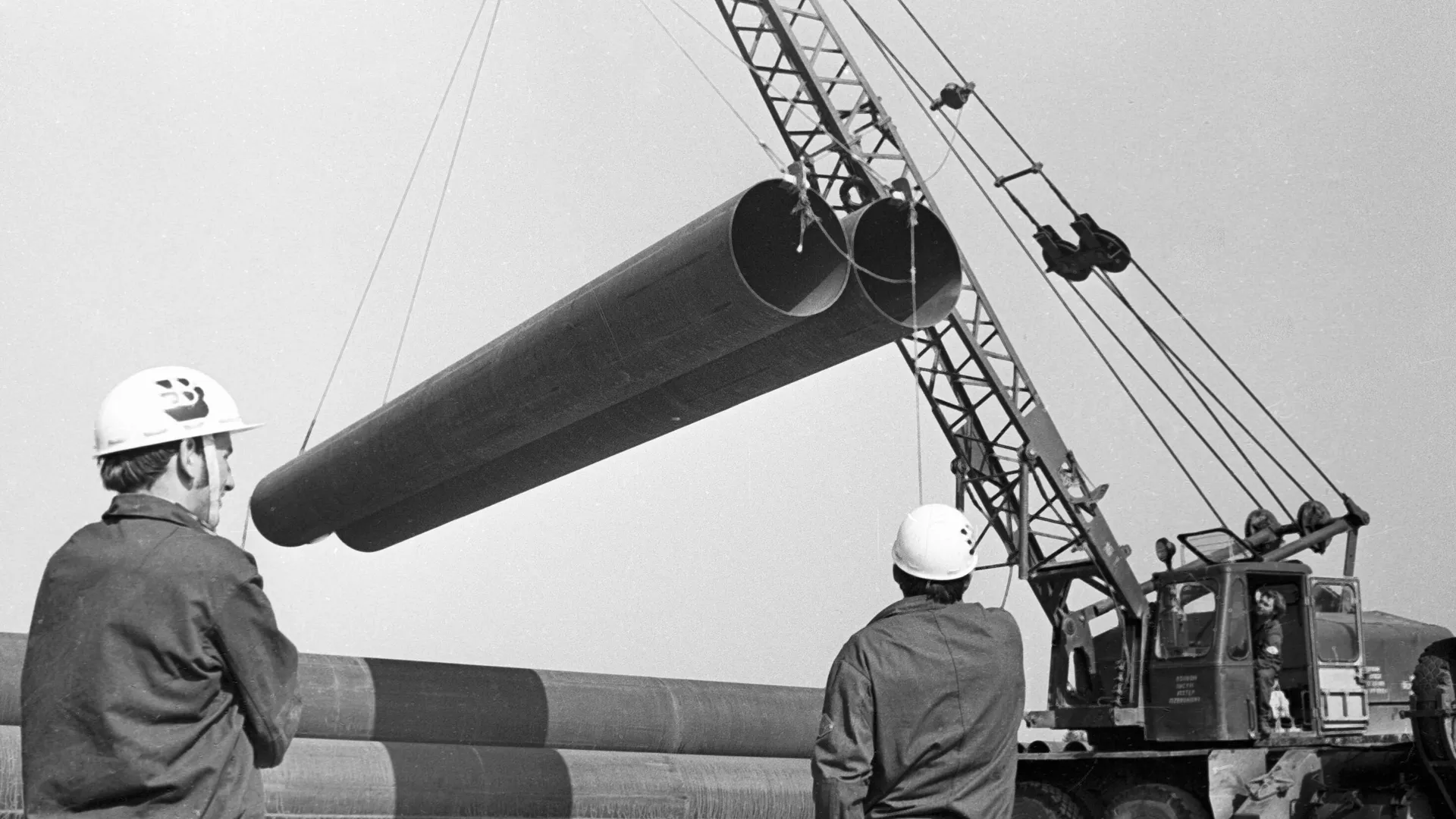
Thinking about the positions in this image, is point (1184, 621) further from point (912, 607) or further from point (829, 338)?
point (912, 607)

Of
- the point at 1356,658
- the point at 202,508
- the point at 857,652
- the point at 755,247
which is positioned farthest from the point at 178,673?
the point at 1356,658

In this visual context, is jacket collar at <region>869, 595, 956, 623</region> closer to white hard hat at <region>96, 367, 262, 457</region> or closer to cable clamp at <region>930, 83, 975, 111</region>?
white hard hat at <region>96, 367, 262, 457</region>

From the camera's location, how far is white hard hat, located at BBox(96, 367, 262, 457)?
10.4ft

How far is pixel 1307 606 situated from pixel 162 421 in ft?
36.7

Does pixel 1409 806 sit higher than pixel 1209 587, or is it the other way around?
pixel 1209 587

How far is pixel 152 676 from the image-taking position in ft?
9.63

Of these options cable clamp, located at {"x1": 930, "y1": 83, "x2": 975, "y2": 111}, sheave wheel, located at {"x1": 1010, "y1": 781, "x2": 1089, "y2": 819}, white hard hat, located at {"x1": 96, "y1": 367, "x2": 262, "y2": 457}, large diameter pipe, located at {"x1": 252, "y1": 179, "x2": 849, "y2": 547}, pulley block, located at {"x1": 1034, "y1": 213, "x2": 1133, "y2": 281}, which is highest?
cable clamp, located at {"x1": 930, "y1": 83, "x2": 975, "y2": 111}

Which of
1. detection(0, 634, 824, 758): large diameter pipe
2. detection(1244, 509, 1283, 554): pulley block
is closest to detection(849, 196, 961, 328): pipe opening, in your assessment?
detection(0, 634, 824, 758): large diameter pipe

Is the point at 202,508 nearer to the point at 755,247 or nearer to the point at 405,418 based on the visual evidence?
the point at 755,247

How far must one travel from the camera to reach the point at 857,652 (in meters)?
4.01

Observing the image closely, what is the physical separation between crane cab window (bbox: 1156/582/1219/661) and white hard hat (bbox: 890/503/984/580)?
9145 millimetres

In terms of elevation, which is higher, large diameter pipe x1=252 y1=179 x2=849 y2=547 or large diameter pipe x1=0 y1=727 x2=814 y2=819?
large diameter pipe x1=252 y1=179 x2=849 y2=547

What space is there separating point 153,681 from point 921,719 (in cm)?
196

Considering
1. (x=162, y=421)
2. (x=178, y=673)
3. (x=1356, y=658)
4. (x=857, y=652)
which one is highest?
(x=1356, y=658)
